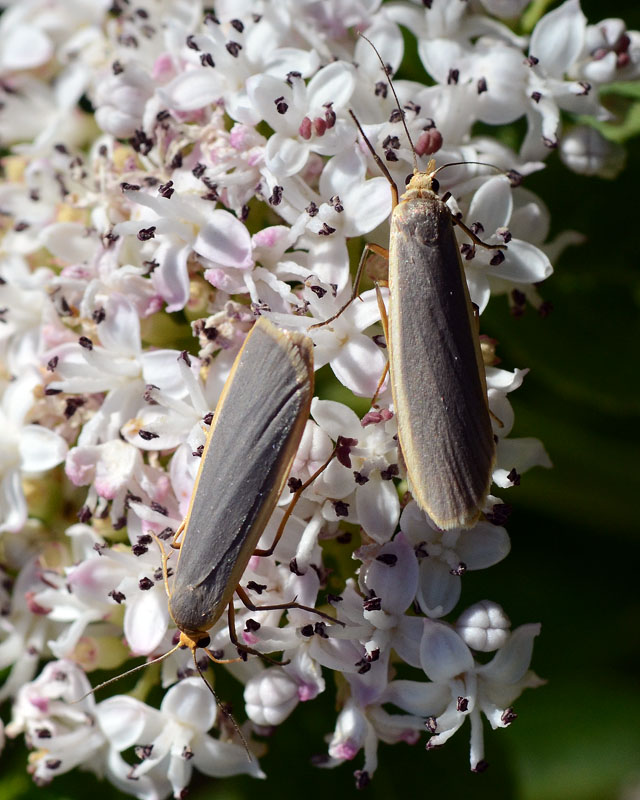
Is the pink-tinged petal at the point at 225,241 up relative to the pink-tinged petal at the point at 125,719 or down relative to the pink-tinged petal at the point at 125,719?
up

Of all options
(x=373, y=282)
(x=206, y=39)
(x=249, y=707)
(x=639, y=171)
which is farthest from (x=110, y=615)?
(x=639, y=171)

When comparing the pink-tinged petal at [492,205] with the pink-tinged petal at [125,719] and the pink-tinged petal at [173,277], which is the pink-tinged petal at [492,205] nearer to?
the pink-tinged petal at [173,277]

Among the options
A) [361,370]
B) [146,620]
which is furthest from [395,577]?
[146,620]

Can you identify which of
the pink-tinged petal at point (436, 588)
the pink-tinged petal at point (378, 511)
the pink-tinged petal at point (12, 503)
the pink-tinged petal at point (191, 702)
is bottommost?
the pink-tinged petal at point (191, 702)

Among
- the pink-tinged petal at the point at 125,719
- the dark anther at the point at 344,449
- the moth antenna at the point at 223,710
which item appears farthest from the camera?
the pink-tinged petal at the point at 125,719

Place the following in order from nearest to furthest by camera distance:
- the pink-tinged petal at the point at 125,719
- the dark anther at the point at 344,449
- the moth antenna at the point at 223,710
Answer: the dark anther at the point at 344,449 → the moth antenna at the point at 223,710 → the pink-tinged petal at the point at 125,719

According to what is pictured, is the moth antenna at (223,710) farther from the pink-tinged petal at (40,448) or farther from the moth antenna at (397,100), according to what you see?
the moth antenna at (397,100)

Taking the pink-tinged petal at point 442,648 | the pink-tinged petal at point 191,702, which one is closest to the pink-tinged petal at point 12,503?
the pink-tinged petal at point 191,702

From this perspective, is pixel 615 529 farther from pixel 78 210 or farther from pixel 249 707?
pixel 78 210

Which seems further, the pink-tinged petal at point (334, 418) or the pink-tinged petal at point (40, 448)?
the pink-tinged petal at point (40, 448)
